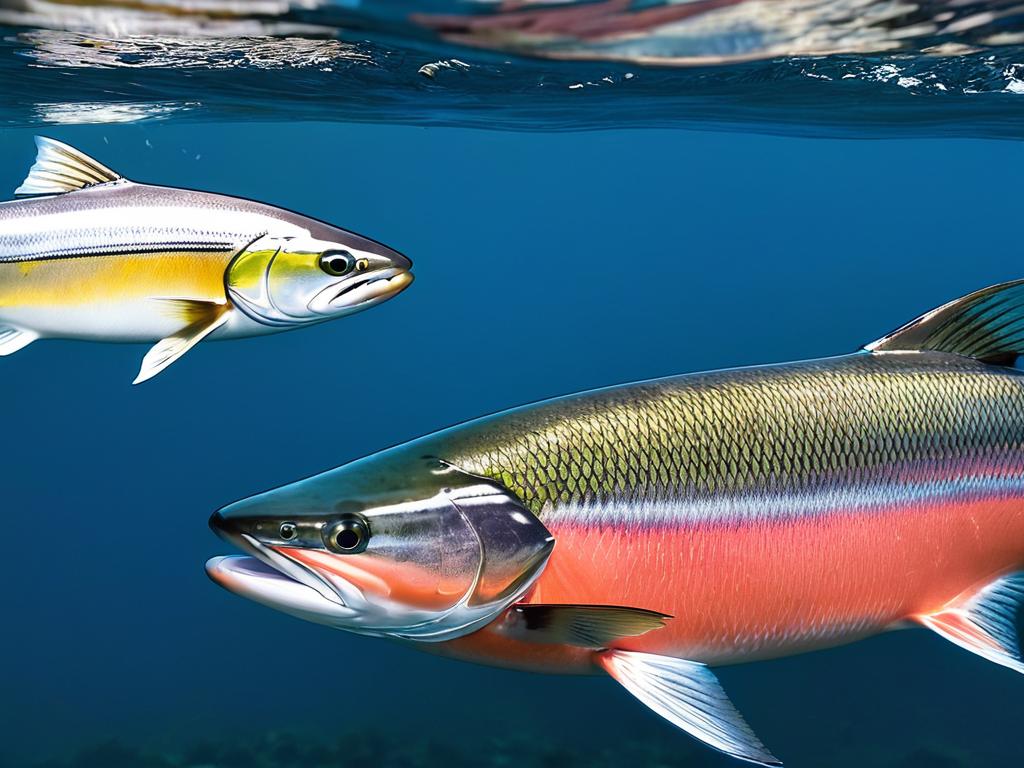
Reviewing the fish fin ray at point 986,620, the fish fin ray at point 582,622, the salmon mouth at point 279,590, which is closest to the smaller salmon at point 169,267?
the salmon mouth at point 279,590

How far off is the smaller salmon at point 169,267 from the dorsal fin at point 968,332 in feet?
7.18

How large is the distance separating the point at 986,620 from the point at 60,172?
4440mm

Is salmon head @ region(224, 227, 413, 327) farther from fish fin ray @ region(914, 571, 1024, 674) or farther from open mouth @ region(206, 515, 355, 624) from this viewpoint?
fish fin ray @ region(914, 571, 1024, 674)

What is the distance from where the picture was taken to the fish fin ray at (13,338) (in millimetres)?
4184

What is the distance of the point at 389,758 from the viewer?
29.1 ft

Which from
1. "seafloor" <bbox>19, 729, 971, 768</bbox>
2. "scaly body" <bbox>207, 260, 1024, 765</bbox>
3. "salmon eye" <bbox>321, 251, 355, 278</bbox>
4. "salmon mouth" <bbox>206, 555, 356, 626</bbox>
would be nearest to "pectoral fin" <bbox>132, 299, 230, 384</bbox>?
"salmon eye" <bbox>321, 251, 355, 278</bbox>

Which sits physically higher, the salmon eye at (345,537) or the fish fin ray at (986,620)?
the salmon eye at (345,537)

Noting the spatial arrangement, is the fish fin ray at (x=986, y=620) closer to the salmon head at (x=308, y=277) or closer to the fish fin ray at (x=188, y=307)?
the salmon head at (x=308, y=277)

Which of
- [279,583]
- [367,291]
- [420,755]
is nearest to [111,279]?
[367,291]

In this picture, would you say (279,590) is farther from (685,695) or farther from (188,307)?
(188,307)

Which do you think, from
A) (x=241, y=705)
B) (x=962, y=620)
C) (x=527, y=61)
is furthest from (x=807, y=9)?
(x=241, y=705)

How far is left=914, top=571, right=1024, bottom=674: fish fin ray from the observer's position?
3.02m

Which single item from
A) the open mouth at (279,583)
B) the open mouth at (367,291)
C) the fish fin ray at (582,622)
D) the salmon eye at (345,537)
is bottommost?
the fish fin ray at (582,622)

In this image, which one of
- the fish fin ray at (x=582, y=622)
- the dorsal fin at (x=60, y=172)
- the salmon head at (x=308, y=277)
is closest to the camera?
the fish fin ray at (x=582, y=622)
